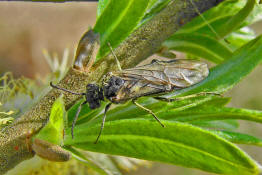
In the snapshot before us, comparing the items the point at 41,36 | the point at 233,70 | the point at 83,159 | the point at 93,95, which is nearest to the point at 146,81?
the point at 93,95

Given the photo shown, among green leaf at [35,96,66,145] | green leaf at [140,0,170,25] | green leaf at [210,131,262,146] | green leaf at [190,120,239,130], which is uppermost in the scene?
green leaf at [140,0,170,25]

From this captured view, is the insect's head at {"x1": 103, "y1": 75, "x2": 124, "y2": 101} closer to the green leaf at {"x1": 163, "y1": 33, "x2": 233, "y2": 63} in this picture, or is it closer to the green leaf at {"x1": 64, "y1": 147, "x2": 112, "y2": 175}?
the green leaf at {"x1": 163, "y1": 33, "x2": 233, "y2": 63}

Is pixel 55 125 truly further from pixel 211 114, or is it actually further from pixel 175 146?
pixel 211 114

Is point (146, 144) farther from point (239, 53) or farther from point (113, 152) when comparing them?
point (239, 53)

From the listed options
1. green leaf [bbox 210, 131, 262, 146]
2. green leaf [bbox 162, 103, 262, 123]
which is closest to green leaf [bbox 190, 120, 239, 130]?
green leaf [bbox 162, 103, 262, 123]

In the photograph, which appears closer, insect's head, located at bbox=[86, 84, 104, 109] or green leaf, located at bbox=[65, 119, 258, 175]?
green leaf, located at bbox=[65, 119, 258, 175]

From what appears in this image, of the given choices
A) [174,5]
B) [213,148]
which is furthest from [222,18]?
[213,148]
